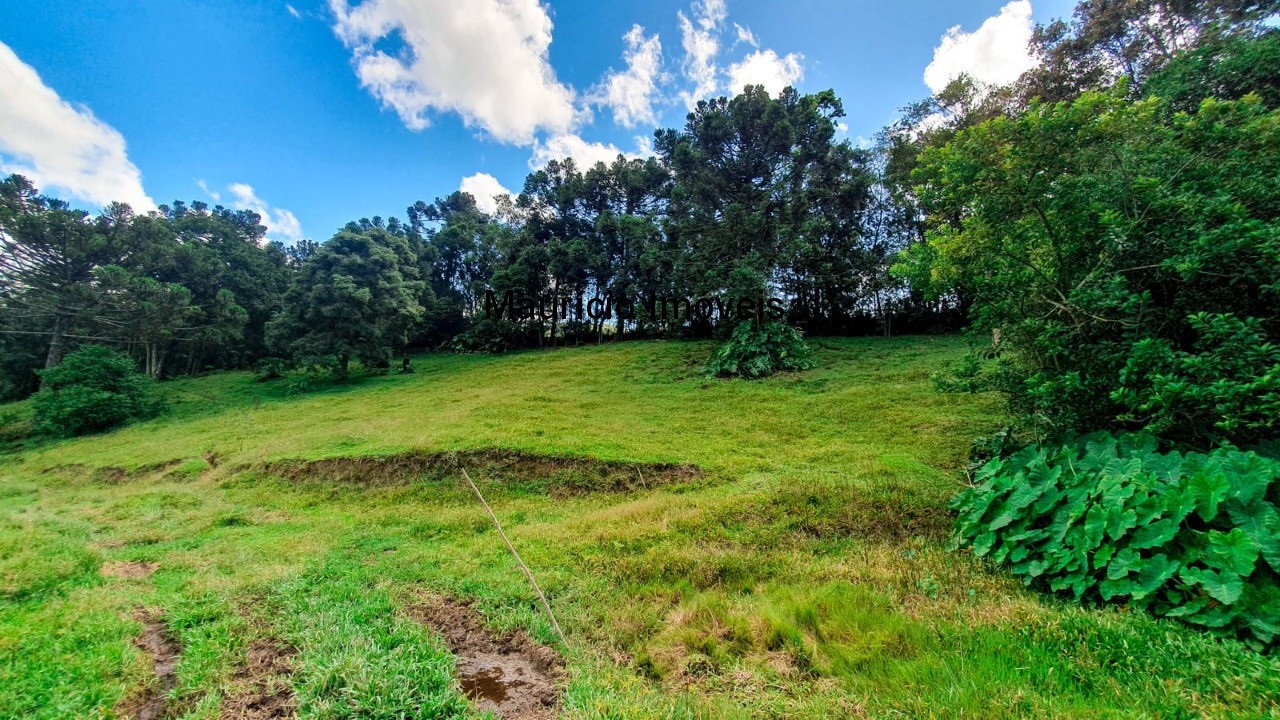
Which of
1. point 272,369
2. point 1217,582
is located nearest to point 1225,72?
point 1217,582

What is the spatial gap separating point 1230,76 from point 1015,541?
15692mm

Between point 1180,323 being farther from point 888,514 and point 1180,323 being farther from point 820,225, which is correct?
point 820,225

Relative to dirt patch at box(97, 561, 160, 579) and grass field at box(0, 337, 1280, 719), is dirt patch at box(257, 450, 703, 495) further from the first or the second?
dirt patch at box(97, 561, 160, 579)

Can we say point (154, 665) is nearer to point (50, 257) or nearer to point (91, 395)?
point (91, 395)

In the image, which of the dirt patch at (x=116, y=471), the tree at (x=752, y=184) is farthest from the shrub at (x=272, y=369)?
the tree at (x=752, y=184)

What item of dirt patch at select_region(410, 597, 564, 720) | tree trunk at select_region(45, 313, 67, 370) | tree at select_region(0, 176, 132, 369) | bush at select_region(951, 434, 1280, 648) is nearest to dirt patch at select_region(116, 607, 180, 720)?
dirt patch at select_region(410, 597, 564, 720)

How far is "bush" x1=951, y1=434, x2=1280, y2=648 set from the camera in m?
2.54

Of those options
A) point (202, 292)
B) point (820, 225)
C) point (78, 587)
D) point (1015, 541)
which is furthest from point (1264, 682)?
point (202, 292)

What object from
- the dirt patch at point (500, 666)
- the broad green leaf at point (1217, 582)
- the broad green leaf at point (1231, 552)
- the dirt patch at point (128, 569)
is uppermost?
the broad green leaf at point (1231, 552)

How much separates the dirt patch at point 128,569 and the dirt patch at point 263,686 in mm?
3444

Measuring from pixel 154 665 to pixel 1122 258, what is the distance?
9605 mm

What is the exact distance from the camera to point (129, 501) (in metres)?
8.55

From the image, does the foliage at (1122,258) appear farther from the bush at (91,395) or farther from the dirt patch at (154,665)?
the bush at (91,395)

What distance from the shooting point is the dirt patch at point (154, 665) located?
2.78 m
